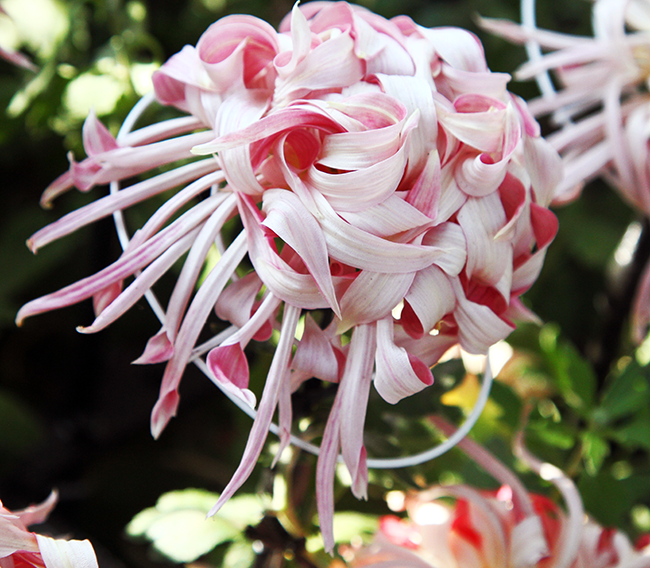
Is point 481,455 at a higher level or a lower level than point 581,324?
higher

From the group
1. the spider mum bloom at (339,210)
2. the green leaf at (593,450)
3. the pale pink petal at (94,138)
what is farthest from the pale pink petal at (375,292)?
the green leaf at (593,450)

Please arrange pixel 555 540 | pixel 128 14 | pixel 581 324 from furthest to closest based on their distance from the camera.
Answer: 1. pixel 581 324
2. pixel 128 14
3. pixel 555 540

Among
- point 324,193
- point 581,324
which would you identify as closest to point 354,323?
point 324,193

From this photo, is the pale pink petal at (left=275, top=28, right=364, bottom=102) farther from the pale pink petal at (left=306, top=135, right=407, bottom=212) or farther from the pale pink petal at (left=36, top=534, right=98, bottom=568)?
the pale pink petal at (left=36, top=534, right=98, bottom=568)

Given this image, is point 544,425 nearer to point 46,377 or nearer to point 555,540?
point 555,540

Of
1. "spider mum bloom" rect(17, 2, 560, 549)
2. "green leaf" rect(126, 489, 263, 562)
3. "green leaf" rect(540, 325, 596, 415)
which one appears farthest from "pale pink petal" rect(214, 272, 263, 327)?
"green leaf" rect(540, 325, 596, 415)

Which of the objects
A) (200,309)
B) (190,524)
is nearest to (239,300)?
(200,309)

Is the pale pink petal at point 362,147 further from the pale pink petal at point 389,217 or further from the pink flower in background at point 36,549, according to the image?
the pink flower in background at point 36,549
